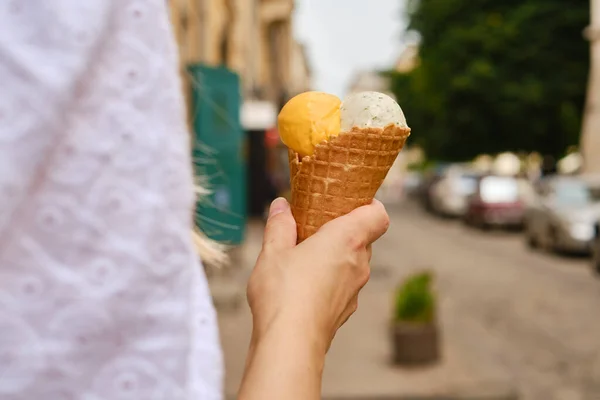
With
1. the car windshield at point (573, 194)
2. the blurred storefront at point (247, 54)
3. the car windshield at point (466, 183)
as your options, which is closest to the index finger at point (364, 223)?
the blurred storefront at point (247, 54)

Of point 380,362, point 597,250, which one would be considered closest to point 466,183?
point 597,250

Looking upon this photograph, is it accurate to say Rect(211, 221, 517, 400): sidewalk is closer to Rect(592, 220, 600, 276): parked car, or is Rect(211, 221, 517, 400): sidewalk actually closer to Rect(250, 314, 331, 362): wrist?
Rect(592, 220, 600, 276): parked car

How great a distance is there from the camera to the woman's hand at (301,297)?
106 centimetres

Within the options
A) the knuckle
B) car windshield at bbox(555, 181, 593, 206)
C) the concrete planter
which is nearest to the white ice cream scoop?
the knuckle

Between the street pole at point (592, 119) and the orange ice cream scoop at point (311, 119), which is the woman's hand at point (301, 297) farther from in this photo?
the street pole at point (592, 119)

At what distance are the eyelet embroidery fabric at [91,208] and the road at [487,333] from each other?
219 inches

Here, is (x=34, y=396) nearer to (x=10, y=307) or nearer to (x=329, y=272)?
(x=10, y=307)

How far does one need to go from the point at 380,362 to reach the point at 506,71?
22959mm

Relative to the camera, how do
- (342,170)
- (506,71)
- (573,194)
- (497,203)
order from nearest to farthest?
(342,170) < (573,194) < (497,203) < (506,71)

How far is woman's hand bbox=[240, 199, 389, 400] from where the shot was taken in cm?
106

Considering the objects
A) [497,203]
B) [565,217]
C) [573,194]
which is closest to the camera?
[565,217]

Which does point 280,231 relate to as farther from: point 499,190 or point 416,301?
point 499,190

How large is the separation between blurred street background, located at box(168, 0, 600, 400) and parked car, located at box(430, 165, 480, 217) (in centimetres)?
12

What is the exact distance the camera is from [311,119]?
1.48 meters
